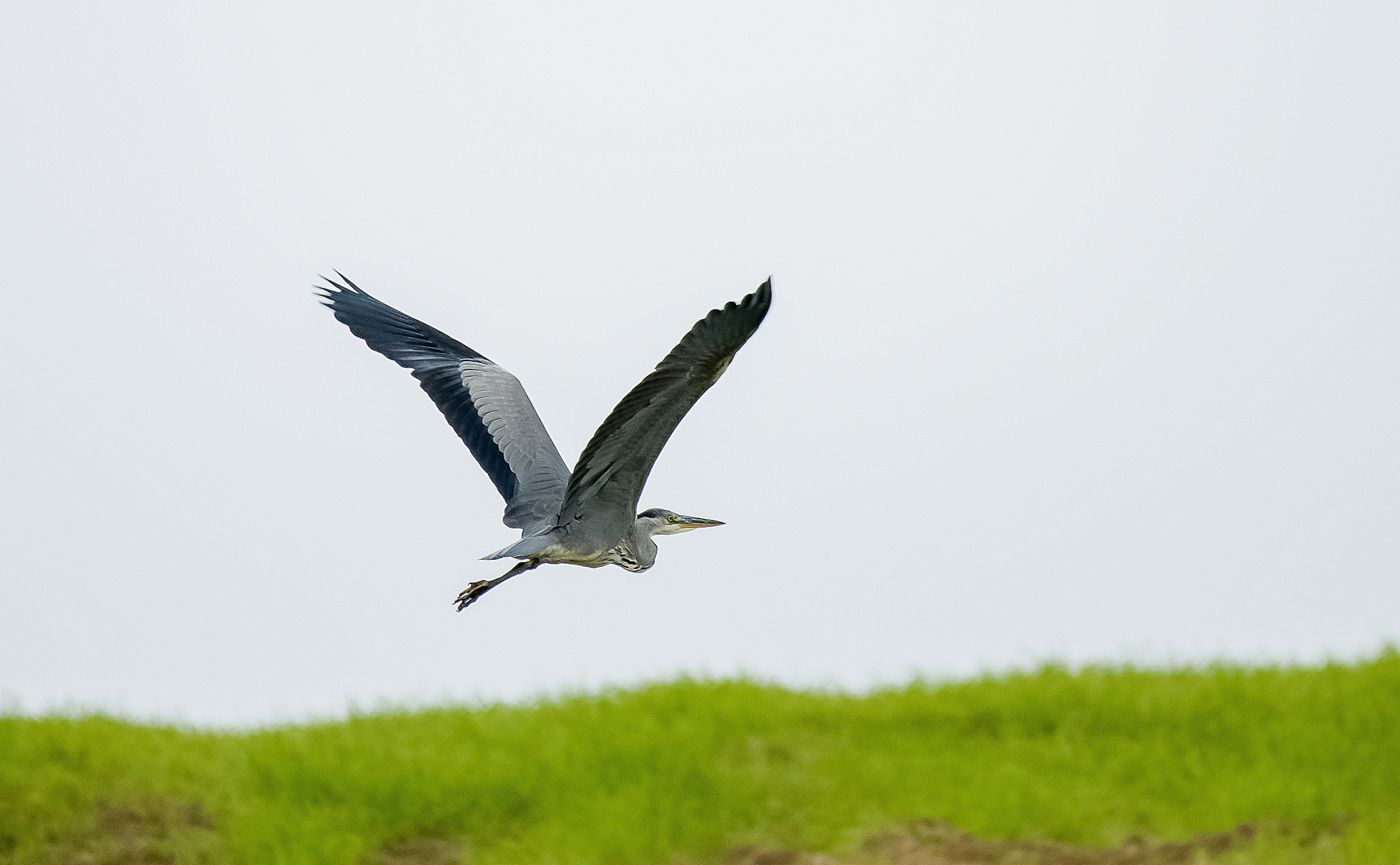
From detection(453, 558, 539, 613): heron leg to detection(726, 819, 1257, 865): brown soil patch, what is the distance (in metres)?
1.79

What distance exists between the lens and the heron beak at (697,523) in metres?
6.59

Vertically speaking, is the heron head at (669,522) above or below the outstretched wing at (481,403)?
below

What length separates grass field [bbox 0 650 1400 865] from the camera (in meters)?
5.32

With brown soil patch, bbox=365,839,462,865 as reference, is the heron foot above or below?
above

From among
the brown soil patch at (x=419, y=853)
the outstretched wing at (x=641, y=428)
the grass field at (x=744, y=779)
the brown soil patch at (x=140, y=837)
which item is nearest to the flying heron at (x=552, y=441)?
the outstretched wing at (x=641, y=428)

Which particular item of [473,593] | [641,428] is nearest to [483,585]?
[473,593]

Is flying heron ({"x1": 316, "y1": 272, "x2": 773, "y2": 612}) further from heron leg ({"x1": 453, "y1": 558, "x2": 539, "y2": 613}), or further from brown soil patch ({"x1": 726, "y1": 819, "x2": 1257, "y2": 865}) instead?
brown soil patch ({"x1": 726, "y1": 819, "x2": 1257, "y2": 865})

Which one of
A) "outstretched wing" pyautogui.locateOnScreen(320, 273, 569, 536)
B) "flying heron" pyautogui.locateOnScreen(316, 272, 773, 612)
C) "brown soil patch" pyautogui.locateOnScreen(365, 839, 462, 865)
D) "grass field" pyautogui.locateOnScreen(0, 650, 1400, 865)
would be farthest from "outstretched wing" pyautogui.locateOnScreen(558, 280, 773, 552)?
"brown soil patch" pyautogui.locateOnScreen(365, 839, 462, 865)

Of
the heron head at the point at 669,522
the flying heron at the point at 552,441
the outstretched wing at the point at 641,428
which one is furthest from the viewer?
the heron head at the point at 669,522

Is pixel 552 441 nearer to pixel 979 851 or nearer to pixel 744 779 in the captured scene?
pixel 744 779

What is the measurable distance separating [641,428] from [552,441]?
1.87 m

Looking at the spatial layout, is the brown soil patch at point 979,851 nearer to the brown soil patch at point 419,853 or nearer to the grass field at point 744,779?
the grass field at point 744,779

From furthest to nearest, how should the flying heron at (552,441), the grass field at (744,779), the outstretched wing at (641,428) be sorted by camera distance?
the grass field at (744,779) → the flying heron at (552,441) → the outstretched wing at (641,428)

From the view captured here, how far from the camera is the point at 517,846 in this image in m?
5.32
